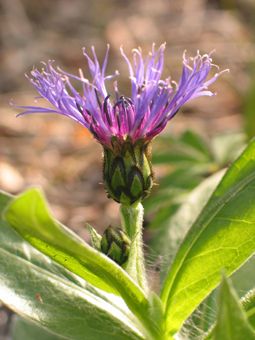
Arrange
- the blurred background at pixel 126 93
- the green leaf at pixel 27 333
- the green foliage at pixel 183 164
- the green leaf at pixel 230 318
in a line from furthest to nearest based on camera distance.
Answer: the blurred background at pixel 126 93 < the green foliage at pixel 183 164 < the green leaf at pixel 27 333 < the green leaf at pixel 230 318

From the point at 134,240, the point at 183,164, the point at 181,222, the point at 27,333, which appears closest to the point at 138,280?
the point at 134,240

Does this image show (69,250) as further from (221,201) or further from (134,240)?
(221,201)

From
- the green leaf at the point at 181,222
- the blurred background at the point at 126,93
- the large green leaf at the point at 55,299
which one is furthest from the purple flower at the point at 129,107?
the green leaf at the point at 181,222

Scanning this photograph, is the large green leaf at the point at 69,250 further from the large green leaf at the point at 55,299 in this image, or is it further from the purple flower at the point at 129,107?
the purple flower at the point at 129,107

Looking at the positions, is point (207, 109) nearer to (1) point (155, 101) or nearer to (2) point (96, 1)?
(2) point (96, 1)

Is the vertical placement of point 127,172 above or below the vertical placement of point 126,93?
above

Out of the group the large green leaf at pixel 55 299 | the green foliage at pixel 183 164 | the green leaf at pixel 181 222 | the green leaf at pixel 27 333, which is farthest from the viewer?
the green foliage at pixel 183 164

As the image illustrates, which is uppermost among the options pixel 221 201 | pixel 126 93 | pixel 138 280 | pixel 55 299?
pixel 221 201
